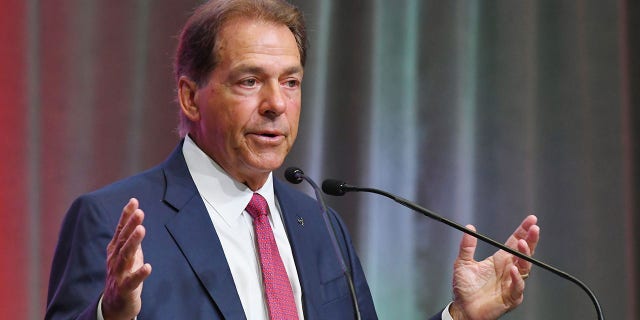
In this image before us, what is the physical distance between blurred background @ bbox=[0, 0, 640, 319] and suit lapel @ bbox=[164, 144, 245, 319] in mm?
943

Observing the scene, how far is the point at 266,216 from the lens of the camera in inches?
95.8

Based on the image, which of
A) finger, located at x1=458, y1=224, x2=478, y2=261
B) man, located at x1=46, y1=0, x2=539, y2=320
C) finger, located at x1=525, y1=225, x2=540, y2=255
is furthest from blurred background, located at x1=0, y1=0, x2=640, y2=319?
finger, located at x1=525, y1=225, x2=540, y2=255

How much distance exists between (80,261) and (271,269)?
465 mm

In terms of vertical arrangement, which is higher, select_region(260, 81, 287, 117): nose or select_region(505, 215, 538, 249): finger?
select_region(260, 81, 287, 117): nose

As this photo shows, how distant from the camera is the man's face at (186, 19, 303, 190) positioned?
237cm

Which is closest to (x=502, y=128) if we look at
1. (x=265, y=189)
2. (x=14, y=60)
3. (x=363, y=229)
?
(x=363, y=229)

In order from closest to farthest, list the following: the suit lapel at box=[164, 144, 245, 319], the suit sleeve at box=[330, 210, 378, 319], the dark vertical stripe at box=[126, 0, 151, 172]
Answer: the suit lapel at box=[164, 144, 245, 319] < the suit sleeve at box=[330, 210, 378, 319] < the dark vertical stripe at box=[126, 0, 151, 172]

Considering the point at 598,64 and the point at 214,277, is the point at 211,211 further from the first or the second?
the point at 598,64

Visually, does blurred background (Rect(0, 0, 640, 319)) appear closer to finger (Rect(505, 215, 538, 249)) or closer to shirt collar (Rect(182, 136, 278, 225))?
shirt collar (Rect(182, 136, 278, 225))

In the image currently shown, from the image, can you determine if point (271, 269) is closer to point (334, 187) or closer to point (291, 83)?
point (334, 187)

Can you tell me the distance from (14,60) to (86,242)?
3.83 feet

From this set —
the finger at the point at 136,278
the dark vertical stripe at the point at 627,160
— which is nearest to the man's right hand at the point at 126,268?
the finger at the point at 136,278

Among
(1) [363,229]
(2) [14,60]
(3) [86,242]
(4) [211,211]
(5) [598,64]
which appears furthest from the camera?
(5) [598,64]

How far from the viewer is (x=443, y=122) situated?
3.69 metres
